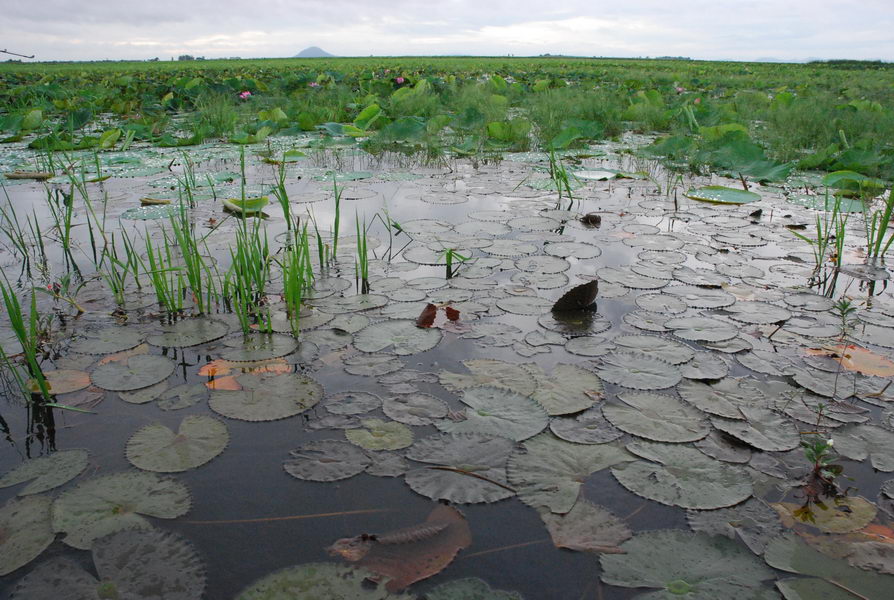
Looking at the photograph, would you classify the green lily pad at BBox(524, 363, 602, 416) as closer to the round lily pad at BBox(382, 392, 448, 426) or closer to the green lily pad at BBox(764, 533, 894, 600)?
A: the round lily pad at BBox(382, 392, 448, 426)

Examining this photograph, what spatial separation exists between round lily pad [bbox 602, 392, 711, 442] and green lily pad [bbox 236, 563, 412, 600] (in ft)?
2.48

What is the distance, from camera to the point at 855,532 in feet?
3.81

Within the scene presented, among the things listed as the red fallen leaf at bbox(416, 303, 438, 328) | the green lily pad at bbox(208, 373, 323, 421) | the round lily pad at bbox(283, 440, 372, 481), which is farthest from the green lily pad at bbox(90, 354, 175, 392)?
the red fallen leaf at bbox(416, 303, 438, 328)

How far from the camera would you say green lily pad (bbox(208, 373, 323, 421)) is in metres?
1.54

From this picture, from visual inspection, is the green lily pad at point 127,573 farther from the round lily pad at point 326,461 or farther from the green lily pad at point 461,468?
the green lily pad at point 461,468

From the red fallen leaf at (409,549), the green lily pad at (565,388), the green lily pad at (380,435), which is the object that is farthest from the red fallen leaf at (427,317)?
the red fallen leaf at (409,549)

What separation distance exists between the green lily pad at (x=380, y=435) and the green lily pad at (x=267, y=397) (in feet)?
0.61

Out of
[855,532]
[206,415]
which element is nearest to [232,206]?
[206,415]

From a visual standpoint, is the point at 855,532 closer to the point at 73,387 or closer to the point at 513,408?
the point at 513,408

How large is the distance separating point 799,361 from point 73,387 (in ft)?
7.14

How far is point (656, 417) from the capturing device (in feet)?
5.06

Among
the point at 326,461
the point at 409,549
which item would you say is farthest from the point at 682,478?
the point at 326,461

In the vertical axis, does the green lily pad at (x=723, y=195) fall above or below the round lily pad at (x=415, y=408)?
above

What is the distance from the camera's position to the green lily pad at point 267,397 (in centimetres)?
154
